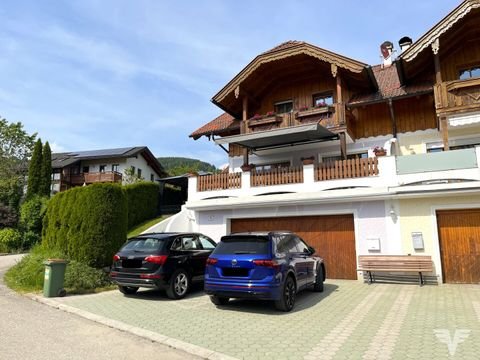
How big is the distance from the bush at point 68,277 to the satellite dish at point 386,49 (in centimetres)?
1894

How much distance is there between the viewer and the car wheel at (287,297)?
7418mm

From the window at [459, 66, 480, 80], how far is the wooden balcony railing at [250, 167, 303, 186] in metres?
7.62

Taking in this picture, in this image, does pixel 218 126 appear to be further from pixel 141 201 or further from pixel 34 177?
pixel 34 177

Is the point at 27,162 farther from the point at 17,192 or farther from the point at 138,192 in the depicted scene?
the point at 138,192

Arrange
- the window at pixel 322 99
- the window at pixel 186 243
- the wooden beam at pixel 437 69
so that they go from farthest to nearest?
the window at pixel 322 99, the wooden beam at pixel 437 69, the window at pixel 186 243

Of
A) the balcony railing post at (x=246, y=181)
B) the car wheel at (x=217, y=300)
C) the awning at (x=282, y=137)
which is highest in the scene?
the awning at (x=282, y=137)

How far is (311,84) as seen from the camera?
57.0 feet

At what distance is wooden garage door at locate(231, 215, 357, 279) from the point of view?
12.9 metres

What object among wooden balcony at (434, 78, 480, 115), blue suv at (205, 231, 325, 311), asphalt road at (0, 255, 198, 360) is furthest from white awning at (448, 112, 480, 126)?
asphalt road at (0, 255, 198, 360)

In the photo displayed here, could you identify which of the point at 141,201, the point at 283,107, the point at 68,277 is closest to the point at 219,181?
the point at 283,107

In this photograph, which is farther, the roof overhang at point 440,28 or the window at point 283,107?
the window at point 283,107

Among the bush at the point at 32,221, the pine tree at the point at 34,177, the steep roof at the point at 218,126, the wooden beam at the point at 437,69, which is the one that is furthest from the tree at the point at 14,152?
the wooden beam at the point at 437,69

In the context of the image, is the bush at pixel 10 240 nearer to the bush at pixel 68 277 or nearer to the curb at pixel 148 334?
the bush at pixel 68 277

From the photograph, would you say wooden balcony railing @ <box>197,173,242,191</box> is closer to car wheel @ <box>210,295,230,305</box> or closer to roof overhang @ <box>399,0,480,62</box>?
car wheel @ <box>210,295,230,305</box>
